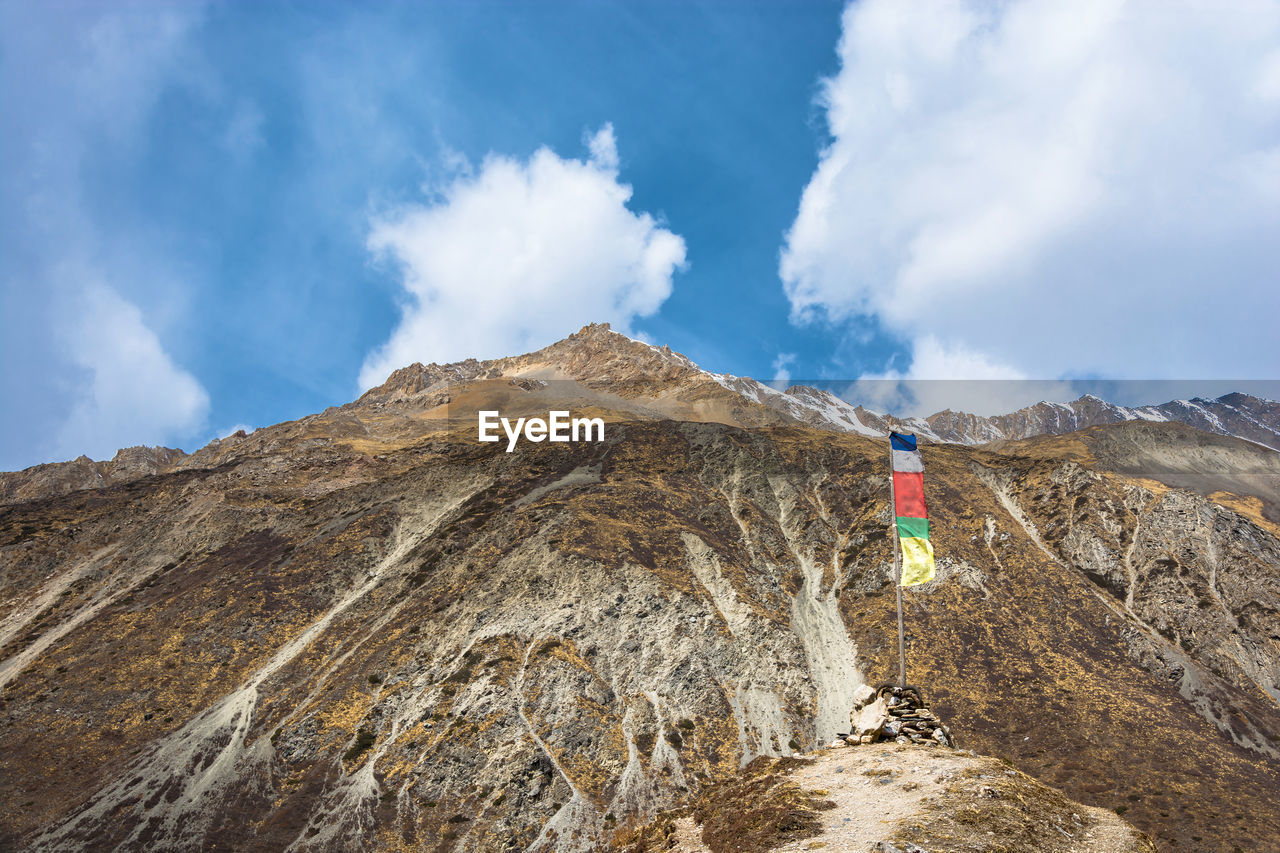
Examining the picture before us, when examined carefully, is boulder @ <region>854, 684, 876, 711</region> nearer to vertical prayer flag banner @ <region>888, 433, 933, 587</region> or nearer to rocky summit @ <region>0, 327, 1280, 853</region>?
rocky summit @ <region>0, 327, 1280, 853</region>

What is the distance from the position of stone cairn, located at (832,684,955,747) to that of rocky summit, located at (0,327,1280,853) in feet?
0.85

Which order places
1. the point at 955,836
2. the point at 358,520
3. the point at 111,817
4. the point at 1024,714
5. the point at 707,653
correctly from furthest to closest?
1. the point at 358,520
2. the point at 707,653
3. the point at 1024,714
4. the point at 111,817
5. the point at 955,836

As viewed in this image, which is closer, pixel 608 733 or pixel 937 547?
pixel 608 733

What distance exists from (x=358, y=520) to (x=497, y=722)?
199 feet

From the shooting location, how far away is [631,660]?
81.8m

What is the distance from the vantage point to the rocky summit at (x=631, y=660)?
60562mm

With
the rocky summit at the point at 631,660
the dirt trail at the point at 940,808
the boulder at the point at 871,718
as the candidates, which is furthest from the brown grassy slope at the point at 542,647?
the dirt trail at the point at 940,808

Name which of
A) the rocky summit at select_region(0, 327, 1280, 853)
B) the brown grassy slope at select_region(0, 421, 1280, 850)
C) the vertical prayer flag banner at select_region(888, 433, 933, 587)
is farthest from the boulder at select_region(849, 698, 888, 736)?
the brown grassy slope at select_region(0, 421, 1280, 850)

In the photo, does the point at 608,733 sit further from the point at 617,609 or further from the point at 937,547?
the point at 937,547

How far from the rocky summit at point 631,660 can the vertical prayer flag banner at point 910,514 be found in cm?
799

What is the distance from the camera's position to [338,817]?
63.4 metres

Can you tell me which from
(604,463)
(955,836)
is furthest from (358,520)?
(955,836)

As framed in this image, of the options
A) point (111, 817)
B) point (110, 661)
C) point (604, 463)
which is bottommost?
point (111, 817)

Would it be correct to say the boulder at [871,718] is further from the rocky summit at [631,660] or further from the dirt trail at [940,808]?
the dirt trail at [940,808]
